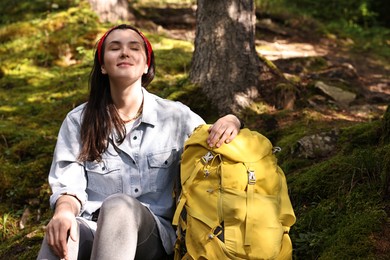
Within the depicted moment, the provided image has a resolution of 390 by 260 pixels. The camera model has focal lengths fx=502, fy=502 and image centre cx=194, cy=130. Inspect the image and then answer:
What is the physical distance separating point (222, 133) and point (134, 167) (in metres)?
0.66

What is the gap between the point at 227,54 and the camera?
5656 millimetres

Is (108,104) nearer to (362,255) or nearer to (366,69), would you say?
(362,255)

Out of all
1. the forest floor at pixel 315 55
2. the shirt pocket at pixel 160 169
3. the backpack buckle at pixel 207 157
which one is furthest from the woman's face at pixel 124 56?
the forest floor at pixel 315 55

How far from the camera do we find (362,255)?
2.71 m

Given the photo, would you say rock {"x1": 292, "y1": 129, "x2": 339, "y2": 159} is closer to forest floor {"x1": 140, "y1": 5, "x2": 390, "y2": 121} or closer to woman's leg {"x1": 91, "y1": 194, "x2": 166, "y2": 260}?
forest floor {"x1": 140, "y1": 5, "x2": 390, "y2": 121}

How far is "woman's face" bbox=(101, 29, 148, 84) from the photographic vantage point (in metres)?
3.20

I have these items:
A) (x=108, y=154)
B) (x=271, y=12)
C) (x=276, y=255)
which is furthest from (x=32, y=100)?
(x=271, y=12)

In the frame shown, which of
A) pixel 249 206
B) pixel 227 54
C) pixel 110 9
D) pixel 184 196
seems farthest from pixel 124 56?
pixel 110 9

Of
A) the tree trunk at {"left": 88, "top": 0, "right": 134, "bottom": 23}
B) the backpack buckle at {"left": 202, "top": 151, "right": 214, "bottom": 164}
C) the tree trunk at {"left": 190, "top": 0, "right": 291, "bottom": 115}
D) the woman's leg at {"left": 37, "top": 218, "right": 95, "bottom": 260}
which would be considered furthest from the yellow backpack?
the tree trunk at {"left": 88, "top": 0, "right": 134, "bottom": 23}

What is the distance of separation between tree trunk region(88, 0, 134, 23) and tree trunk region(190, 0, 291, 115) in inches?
188

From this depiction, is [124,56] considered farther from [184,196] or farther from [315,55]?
[315,55]

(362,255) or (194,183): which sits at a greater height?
(194,183)

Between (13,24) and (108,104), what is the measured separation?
310 inches

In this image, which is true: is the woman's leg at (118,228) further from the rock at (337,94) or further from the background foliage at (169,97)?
the rock at (337,94)
